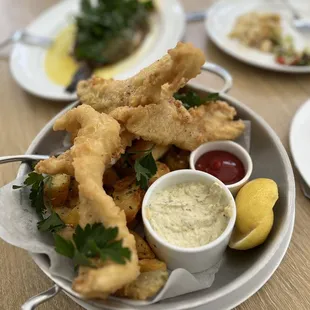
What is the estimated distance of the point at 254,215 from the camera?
3.71ft

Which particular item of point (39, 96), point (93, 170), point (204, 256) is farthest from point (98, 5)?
point (204, 256)

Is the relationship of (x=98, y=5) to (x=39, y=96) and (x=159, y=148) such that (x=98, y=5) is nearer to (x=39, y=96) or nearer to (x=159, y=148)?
(x=39, y=96)

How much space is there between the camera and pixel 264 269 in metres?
1.12

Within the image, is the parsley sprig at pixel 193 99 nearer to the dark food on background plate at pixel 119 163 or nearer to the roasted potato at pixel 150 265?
the dark food on background plate at pixel 119 163

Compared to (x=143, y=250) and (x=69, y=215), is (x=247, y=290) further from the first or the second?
(x=69, y=215)

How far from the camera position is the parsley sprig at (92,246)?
0.94 meters

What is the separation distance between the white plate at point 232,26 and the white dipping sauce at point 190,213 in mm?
979

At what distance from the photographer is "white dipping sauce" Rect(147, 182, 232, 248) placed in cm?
108

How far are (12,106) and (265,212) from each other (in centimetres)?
134

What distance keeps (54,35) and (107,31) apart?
323mm

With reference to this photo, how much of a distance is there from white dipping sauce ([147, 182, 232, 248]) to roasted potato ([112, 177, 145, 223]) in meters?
0.04

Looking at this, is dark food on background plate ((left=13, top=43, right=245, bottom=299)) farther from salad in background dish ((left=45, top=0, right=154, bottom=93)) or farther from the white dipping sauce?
salad in background dish ((left=45, top=0, right=154, bottom=93))

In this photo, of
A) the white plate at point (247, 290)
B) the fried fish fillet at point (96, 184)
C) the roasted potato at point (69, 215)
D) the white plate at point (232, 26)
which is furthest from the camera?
the white plate at point (232, 26)

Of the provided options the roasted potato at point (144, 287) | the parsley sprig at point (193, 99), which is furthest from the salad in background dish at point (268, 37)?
the roasted potato at point (144, 287)
